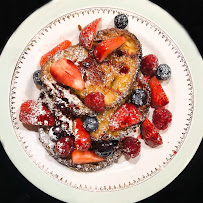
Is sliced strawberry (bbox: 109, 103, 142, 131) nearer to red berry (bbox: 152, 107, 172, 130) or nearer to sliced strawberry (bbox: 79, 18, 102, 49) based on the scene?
red berry (bbox: 152, 107, 172, 130)

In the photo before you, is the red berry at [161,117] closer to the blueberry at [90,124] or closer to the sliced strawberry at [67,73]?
the blueberry at [90,124]

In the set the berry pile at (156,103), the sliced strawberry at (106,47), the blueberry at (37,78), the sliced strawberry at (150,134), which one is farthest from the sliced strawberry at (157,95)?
Result: the blueberry at (37,78)

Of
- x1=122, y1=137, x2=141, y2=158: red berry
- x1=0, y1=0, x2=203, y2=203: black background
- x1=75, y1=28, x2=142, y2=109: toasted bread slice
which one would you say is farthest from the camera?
x1=0, y1=0, x2=203, y2=203: black background

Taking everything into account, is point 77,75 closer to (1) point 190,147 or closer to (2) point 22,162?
(2) point 22,162

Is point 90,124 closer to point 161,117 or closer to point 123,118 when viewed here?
point 123,118

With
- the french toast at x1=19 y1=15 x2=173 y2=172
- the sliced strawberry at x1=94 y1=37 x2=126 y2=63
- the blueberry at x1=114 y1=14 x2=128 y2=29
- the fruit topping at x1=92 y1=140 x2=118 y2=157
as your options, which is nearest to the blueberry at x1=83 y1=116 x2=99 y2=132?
the french toast at x1=19 y1=15 x2=173 y2=172

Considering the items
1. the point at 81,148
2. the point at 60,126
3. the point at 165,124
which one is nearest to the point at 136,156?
the point at 165,124
